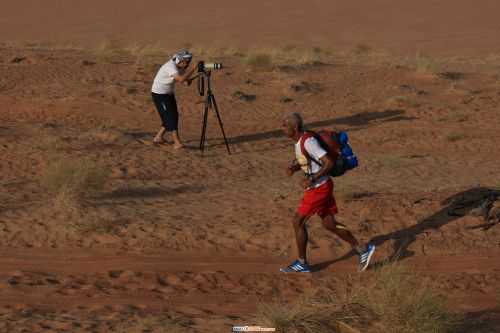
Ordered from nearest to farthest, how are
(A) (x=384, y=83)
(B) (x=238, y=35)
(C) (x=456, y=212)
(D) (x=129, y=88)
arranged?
(C) (x=456, y=212), (D) (x=129, y=88), (A) (x=384, y=83), (B) (x=238, y=35)

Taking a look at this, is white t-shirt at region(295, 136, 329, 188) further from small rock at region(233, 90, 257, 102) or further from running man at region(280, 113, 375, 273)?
small rock at region(233, 90, 257, 102)

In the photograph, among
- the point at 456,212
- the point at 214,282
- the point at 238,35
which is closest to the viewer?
the point at 214,282

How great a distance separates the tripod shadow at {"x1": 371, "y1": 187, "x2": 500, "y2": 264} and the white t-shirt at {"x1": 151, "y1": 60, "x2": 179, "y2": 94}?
16.6 feet

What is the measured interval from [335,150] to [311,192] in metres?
0.50

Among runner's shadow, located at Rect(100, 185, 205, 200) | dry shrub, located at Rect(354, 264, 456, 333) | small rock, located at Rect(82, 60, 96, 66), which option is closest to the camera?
dry shrub, located at Rect(354, 264, 456, 333)

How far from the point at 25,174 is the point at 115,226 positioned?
320 cm

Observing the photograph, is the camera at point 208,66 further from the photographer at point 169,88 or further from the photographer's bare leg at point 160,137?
the photographer's bare leg at point 160,137

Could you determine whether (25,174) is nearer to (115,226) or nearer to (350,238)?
(115,226)

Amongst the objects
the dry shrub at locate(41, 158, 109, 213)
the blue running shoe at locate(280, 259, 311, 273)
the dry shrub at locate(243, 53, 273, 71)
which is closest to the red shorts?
the blue running shoe at locate(280, 259, 311, 273)

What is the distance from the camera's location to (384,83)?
20.7 meters

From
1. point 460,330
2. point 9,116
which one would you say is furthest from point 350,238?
point 9,116

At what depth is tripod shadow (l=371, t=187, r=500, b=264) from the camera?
396 inches

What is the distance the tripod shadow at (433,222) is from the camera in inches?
386

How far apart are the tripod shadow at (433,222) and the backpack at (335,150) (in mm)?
1354
